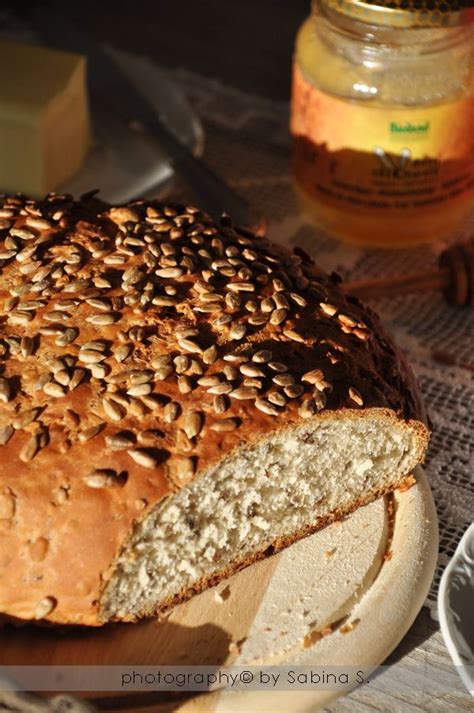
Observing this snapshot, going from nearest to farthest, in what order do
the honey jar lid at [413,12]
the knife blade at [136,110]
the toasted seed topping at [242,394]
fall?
the toasted seed topping at [242,394], the honey jar lid at [413,12], the knife blade at [136,110]

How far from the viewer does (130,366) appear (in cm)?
153

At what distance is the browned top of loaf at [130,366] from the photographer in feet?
4.63

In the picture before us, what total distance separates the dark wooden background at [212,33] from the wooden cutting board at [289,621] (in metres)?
2.08

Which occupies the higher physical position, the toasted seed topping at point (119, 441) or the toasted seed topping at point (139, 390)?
the toasted seed topping at point (139, 390)

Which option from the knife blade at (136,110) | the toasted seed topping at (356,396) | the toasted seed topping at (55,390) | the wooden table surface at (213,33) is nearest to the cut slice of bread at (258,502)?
the toasted seed topping at (356,396)

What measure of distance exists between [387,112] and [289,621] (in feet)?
4.20

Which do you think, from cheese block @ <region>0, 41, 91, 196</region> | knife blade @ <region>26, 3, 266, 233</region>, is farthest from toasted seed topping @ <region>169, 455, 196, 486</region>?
cheese block @ <region>0, 41, 91, 196</region>

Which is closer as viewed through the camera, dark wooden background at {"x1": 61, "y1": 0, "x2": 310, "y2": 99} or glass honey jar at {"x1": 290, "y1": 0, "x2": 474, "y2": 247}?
glass honey jar at {"x1": 290, "y1": 0, "x2": 474, "y2": 247}

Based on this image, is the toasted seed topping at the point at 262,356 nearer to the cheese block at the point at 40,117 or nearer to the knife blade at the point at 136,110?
the knife blade at the point at 136,110

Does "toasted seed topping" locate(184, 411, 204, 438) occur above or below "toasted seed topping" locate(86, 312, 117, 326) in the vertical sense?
below

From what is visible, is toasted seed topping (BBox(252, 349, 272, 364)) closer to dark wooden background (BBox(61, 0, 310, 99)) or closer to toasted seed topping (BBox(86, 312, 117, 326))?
toasted seed topping (BBox(86, 312, 117, 326))

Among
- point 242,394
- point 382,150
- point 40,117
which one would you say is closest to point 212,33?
point 40,117

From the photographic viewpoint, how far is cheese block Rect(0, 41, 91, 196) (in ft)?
8.21

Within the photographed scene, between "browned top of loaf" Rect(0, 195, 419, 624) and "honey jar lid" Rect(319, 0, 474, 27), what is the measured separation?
0.64 metres
